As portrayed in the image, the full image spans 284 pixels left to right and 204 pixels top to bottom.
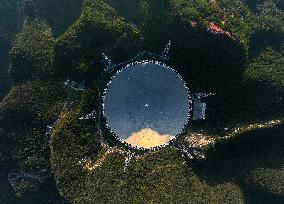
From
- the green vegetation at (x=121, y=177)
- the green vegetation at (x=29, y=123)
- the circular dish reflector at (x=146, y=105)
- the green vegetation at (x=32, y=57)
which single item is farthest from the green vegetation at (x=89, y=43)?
the green vegetation at (x=121, y=177)

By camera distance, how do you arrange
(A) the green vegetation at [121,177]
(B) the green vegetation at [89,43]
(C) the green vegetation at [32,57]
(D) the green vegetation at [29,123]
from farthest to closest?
(C) the green vegetation at [32,57]
(B) the green vegetation at [89,43]
(D) the green vegetation at [29,123]
(A) the green vegetation at [121,177]

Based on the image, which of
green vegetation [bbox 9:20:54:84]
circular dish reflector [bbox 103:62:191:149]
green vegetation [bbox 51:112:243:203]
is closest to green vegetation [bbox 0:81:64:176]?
green vegetation [bbox 9:20:54:84]

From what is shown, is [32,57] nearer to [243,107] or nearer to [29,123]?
[29,123]

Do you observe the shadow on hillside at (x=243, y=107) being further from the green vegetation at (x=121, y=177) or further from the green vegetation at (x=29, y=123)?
the green vegetation at (x=29, y=123)

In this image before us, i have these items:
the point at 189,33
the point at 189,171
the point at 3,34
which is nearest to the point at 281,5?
the point at 189,33

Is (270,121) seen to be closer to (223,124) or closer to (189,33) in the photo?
(223,124)

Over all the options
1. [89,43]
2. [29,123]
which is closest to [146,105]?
[89,43]

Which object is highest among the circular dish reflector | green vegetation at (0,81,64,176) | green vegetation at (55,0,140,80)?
green vegetation at (55,0,140,80)

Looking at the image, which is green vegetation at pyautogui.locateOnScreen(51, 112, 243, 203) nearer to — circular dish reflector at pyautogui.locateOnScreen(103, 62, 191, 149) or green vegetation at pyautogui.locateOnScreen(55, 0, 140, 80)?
circular dish reflector at pyautogui.locateOnScreen(103, 62, 191, 149)
